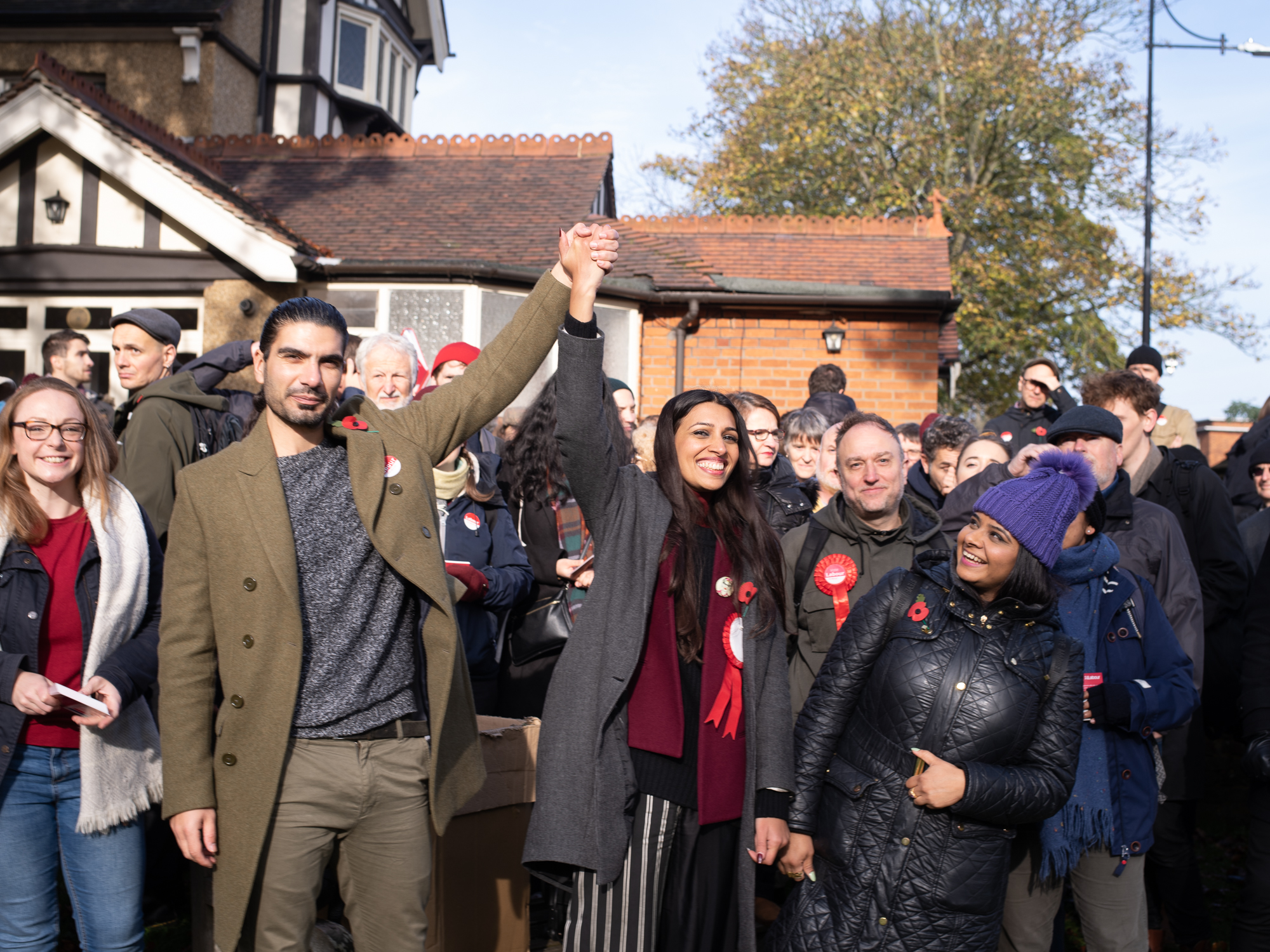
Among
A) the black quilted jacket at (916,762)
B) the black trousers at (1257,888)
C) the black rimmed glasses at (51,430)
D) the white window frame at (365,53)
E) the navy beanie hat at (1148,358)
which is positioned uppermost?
the white window frame at (365,53)

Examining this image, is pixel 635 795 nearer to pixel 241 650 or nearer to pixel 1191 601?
pixel 241 650

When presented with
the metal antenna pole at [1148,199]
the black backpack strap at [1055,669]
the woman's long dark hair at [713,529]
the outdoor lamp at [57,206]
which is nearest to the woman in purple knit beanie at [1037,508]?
the black backpack strap at [1055,669]

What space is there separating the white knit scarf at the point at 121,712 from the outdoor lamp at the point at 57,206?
9971 mm

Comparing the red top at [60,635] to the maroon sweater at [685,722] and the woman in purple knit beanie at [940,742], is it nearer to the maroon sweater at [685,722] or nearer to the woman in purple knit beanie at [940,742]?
the maroon sweater at [685,722]

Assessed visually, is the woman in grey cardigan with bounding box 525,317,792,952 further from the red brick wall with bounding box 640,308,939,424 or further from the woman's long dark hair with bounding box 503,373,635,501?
the red brick wall with bounding box 640,308,939,424

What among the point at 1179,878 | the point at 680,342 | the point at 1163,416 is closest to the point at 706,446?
the point at 1179,878

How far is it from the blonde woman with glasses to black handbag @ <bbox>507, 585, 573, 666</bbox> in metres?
1.86

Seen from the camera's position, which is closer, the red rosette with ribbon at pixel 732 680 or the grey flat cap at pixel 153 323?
the red rosette with ribbon at pixel 732 680

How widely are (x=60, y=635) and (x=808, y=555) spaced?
271cm

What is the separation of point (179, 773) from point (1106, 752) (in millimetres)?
2996

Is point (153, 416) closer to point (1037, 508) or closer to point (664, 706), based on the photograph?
point (664, 706)

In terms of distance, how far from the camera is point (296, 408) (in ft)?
9.50

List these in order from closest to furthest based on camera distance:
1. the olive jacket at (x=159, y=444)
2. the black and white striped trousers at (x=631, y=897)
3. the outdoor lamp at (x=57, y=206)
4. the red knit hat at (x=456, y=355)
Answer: the black and white striped trousers at (x=631, y=897), the olive jacket at (x=159, y=444), the red knit hat at (x=456, y=355), the outdoor lamp at (x=57, y=206)

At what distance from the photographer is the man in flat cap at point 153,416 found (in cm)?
415
